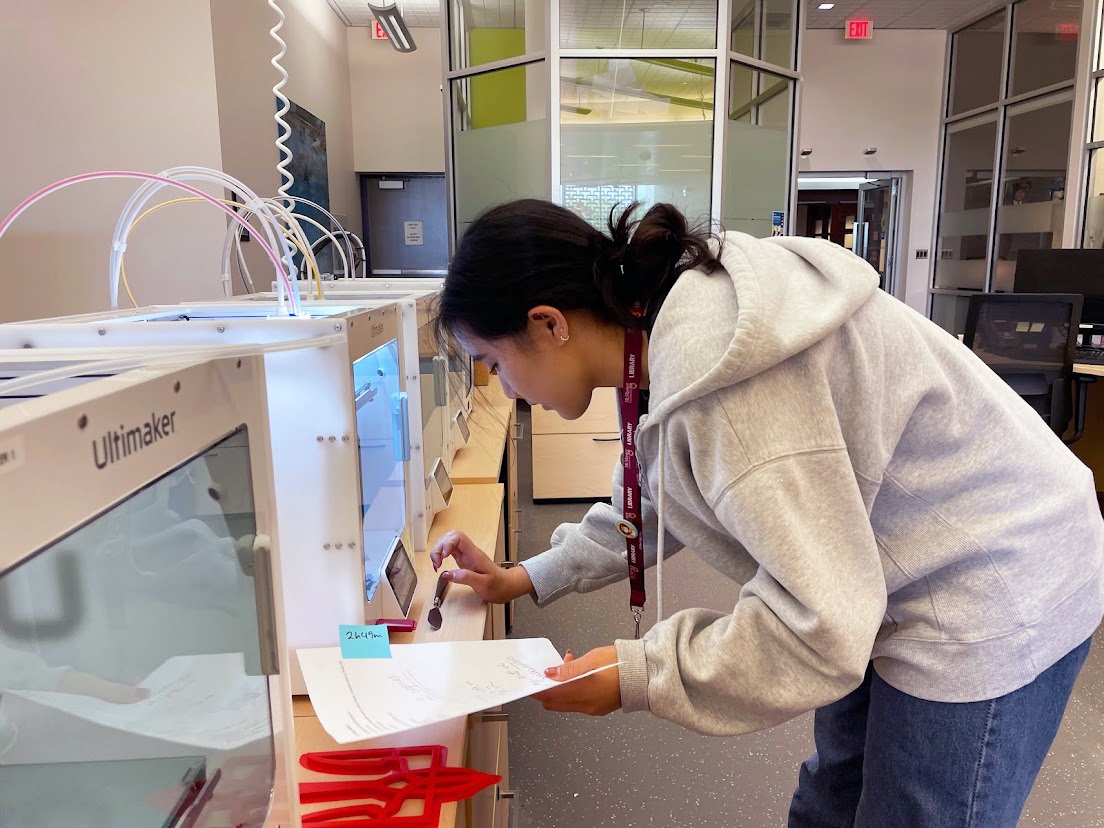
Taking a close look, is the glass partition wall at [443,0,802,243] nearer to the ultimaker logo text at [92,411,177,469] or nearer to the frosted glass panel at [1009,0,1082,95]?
the frosted glass panel at [1009,0,1082,95]

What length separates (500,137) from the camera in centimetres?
444

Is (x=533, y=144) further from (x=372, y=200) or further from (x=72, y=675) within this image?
(x=72, y=675)

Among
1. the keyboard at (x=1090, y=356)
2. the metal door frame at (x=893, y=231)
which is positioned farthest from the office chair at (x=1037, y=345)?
the metal door frame at (x=893, y=231)

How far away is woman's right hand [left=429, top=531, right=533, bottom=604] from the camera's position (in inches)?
42.7

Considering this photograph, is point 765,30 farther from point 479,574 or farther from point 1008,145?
point 479,574

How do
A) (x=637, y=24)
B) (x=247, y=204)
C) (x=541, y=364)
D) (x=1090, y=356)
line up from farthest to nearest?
(x=637, y=24)
(x=1090, y=356)
(x=247, y=204)
(x=541, y=364)

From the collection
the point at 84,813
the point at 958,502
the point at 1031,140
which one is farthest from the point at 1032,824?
the point at 1031,140

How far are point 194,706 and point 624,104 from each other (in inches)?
166

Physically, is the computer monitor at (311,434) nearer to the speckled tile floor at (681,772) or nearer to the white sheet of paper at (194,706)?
the white sheet of paper at (194,706)

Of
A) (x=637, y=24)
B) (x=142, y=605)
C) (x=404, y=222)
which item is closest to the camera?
(x=142, y=605)

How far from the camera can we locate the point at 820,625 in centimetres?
64

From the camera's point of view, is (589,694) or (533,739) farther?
(533,739)

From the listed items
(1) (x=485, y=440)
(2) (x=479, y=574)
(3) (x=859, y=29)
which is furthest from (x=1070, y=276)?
(3) (x=859, y=29)

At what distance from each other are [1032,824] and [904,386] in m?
→ 1.29
